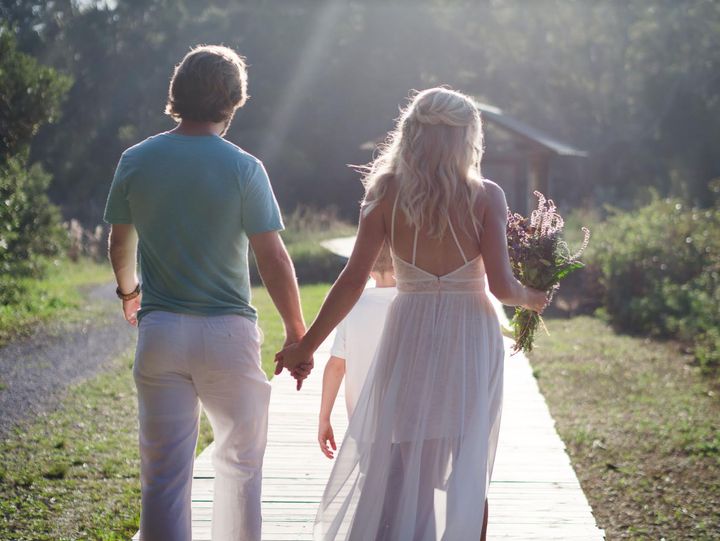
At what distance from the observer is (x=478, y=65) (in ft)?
145

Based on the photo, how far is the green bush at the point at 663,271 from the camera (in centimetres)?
1187

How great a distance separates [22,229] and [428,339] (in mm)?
13728

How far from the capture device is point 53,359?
32.1 ft

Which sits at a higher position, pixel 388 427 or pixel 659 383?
pixel 388 427

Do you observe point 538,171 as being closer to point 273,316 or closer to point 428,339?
point 273,316

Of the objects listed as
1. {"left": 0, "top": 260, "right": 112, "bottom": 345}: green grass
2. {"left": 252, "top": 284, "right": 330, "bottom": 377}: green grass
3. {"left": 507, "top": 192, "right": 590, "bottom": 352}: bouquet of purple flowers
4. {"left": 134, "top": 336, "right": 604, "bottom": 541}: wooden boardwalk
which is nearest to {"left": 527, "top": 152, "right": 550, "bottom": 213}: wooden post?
{"left": 252, "top": 284, "right": 330, "bottom": 377}: green grass

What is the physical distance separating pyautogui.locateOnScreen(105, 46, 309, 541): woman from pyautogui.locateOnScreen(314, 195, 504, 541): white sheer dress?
16.2 inches

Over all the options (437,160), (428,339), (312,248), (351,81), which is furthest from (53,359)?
(351,81)

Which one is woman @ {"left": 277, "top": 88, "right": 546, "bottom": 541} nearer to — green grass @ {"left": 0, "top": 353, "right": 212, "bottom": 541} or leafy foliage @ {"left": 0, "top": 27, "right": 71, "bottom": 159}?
green grass @ {"left": 0, "top": 353, "right": 212, "bottom": 541}

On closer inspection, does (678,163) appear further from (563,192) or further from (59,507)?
(59,507)

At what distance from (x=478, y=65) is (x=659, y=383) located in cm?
3642

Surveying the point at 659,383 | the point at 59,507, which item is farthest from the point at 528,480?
the point at 659,383

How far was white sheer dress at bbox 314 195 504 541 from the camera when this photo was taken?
3391mm

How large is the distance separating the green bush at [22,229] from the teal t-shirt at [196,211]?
8541mm
